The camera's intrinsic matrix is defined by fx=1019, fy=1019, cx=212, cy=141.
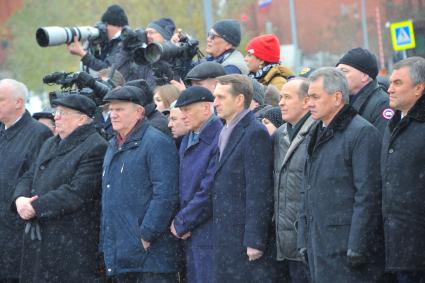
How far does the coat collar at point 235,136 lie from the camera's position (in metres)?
7.97

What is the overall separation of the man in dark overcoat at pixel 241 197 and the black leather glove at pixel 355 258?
3.20ft

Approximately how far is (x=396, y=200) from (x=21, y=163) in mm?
4390

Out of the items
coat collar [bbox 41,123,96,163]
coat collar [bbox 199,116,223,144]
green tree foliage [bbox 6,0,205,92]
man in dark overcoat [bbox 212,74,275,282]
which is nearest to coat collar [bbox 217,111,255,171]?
man in dark overcoat [bbox 212,74,275,282]

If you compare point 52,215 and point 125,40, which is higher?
point 125,40

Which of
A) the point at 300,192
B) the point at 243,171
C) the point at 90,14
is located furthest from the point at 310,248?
the point at 90,14

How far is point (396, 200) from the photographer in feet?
22.3

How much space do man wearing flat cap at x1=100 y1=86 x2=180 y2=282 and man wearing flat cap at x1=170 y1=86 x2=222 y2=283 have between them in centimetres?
13

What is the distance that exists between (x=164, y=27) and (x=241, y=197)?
12.8 feet

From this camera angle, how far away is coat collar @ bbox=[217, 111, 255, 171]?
7.97m

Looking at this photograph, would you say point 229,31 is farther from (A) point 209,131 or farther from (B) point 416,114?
(B) point 416,114

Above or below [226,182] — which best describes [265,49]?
above

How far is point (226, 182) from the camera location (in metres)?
7.91

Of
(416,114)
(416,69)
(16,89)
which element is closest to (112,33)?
(16,89)

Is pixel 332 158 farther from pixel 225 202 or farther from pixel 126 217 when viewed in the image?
pixel 126 217
